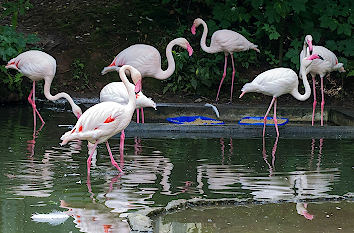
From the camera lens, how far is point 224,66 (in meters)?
13.2

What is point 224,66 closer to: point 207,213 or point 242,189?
point 242,189

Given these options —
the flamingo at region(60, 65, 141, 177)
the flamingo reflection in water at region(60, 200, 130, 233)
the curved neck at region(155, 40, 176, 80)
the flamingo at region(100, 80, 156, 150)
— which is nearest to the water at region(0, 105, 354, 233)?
the flamingo reflection in water at region(60, 200, 130, 233)

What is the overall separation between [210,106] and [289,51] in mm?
2528

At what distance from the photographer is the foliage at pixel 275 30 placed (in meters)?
13.1

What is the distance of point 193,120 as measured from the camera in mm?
10992

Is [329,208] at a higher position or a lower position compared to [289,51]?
lower

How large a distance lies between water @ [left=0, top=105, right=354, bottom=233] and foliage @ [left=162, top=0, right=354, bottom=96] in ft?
12.4

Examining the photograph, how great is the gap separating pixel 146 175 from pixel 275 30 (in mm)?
6914

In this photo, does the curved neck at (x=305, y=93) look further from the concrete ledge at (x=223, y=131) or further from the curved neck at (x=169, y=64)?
the curved neck at (x=169, y=64)

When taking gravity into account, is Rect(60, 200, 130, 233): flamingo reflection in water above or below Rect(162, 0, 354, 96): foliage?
below

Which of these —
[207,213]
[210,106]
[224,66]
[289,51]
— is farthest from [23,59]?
[207,213]

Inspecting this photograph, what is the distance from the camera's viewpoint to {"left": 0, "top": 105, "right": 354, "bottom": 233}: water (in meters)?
5.70

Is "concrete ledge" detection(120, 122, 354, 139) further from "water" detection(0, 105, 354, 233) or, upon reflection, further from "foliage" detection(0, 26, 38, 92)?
"foliage" detection(0, 26, 38, 92)

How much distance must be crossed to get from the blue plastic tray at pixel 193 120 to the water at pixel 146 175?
1.06 m
